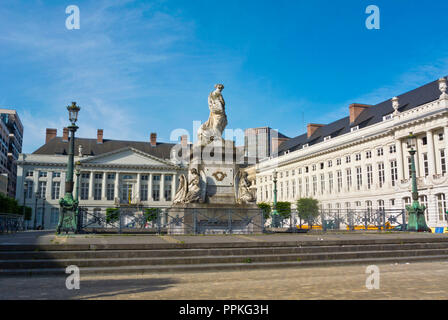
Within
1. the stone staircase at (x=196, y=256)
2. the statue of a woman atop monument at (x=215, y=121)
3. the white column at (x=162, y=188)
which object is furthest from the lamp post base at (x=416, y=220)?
the white column at (x=162, y=188)

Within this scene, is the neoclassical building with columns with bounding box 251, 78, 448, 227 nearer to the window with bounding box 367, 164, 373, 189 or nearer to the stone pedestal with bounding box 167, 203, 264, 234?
the window with bounding box 367, 164, 373, 189

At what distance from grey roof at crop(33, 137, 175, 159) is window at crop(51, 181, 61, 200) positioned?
23.8ft

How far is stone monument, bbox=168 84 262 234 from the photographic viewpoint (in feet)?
54.9

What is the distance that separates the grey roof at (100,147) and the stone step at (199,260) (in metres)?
83.8

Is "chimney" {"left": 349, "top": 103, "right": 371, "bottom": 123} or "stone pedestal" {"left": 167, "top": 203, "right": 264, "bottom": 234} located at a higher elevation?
"chimney" {"left": 349, "top": 103, "right": 371, "bottom": 123}

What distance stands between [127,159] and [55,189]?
56.1ft

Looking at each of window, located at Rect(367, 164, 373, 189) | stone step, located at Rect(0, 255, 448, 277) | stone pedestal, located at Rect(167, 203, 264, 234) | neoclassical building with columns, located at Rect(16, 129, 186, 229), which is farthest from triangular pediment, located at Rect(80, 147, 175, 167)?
stone step, located at Rect(0, 255, 448, 277)

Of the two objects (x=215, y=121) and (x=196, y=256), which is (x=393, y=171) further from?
(x=196, y=256)

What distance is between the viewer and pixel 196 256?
11.1m

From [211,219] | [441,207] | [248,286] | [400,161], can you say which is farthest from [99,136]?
[248,286]

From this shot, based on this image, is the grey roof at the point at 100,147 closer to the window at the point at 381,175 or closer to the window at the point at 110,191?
the window at the point at 110,191

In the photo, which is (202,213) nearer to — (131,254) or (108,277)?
(131,254)
